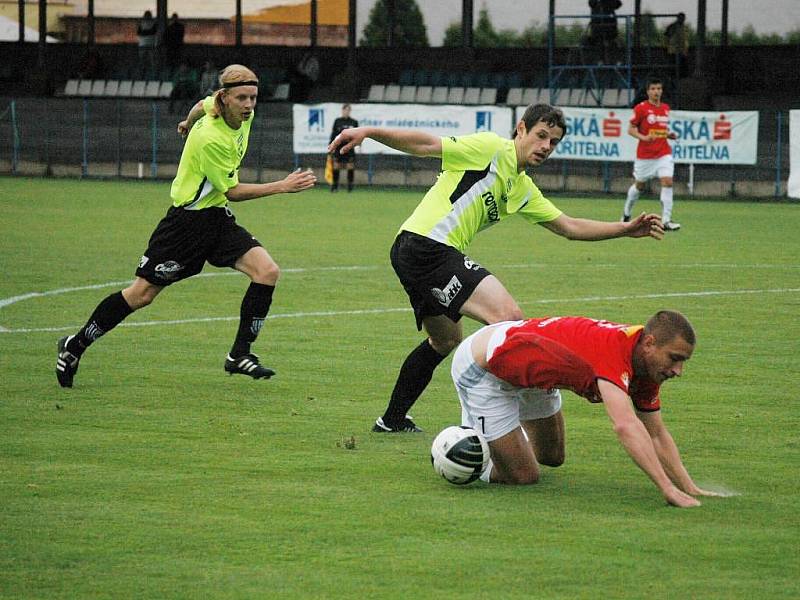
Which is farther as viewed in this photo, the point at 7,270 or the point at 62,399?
the point at 7,270

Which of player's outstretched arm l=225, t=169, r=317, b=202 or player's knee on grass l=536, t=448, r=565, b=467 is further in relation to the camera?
player's outstretched arm l=225, t=169, r=317, b=202

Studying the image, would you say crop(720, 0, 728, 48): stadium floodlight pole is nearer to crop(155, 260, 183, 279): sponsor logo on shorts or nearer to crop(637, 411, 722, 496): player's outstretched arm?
crop(155, 260, 183, 279): sponsor logo on shorts

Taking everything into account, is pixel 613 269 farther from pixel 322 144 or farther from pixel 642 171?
pixel 322 144

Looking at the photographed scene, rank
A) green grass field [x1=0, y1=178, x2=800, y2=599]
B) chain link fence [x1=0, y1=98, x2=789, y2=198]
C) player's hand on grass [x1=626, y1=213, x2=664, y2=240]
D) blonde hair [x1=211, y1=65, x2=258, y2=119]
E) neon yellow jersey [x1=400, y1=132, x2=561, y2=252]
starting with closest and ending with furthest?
green grass field [x1=0, y1=178, x2=800, y2=599], player's hand on grass [x1=626, y1=213, x2=664, y2=240], neon yellow jersey [x1=400, y1=132, x2=561, y2=252], blonde hair [x1=211, y1=65, x2=258, y2=119], chain link fence [x1=0, y1=98, x2=789, y2=198]

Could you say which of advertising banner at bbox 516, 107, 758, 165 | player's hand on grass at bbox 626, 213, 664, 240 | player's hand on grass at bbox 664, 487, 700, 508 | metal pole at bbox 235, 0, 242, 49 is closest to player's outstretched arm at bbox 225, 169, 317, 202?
player's hand on grass at bbox 626, 213, 664, 240

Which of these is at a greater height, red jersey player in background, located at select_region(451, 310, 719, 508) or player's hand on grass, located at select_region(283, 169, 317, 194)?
player's hand on grass, located at select_region(283, 169, 317, 194)

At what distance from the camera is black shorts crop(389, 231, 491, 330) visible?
24.6ft

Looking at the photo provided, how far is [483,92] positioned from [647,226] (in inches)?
1180

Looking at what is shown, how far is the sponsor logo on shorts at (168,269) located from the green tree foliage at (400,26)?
34212mm

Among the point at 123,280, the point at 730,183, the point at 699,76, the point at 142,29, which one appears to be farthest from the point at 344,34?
the point at 123,280

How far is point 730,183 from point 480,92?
8.33 metres

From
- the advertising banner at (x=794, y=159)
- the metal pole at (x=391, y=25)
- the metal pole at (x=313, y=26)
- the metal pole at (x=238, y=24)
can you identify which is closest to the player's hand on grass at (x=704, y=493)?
the advertising banner at (x=794, y=159)

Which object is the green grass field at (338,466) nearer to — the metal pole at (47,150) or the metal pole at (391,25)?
the metal pole at (47,150)

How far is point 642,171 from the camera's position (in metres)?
23.1
